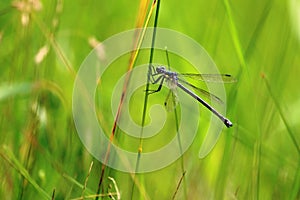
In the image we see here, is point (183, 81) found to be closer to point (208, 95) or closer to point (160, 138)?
point (208, 95)

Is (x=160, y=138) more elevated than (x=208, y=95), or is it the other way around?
(x=208, y=95)

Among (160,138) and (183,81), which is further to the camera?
(160,138)

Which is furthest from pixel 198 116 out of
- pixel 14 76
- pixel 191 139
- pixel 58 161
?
pixel 14 76

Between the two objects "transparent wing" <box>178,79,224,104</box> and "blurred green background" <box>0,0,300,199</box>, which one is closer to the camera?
"blurred green background" <box>0,0,300,199</box>

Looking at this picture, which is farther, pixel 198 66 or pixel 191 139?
pixel 198 66

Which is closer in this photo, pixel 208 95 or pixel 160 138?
pixel 208 95

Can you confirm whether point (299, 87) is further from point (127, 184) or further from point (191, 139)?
point (127, 184)

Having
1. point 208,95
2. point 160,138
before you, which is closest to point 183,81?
point 208,95

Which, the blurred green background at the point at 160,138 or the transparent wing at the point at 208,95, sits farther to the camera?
the transparent wing at the point at 208,95
